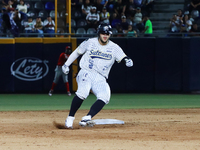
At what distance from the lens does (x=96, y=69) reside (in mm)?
7426

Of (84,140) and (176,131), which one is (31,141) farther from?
(176,131)

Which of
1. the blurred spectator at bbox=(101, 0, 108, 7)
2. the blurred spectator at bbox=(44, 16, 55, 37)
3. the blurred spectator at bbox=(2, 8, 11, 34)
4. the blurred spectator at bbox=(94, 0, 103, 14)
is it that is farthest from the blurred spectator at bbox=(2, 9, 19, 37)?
the blurred spectator at bbox=(101, 0, 108, 7)

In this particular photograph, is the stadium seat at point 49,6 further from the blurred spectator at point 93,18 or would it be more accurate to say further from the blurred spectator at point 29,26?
the blurred spectator at point 29,26

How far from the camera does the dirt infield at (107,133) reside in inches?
228

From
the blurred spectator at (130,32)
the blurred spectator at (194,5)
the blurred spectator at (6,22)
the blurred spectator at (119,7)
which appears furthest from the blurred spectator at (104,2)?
the blurred spectator at (6,22)

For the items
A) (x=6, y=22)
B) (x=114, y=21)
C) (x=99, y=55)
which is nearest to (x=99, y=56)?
(x=99, y=55)

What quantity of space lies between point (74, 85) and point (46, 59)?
1458 mm

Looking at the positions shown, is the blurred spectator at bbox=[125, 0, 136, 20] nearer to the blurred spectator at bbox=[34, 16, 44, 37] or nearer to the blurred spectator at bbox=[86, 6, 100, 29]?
the blurred spectator at bbox=[86, 6, 100, 29]

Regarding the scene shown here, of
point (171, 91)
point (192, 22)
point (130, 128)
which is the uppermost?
point (192, 22)

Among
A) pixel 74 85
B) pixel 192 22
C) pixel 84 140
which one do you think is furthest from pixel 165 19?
pixel 84 140

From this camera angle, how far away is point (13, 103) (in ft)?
41.9

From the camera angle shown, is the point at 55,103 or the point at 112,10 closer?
the point at 55,103

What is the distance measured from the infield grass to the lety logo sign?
75 cm

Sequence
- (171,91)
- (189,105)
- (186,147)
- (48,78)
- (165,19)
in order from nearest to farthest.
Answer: (186,147)
(189,105)
(48,78)
(171,91)
(165,19)
